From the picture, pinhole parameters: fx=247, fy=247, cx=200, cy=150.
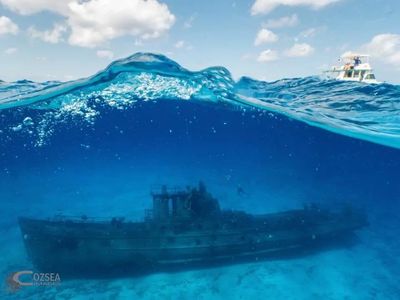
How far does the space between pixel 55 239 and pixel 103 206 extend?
17074 millimetres

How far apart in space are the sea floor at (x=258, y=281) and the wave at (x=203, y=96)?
9.65 m

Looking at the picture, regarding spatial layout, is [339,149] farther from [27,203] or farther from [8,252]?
[27,203]

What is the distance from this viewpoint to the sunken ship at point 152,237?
1359 cm

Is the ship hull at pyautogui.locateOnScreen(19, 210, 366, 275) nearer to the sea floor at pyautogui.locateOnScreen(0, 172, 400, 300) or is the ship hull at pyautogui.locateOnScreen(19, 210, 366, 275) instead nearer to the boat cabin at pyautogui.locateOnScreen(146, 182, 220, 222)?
the boat cabin at pyautogui.locateOnScreen(146, 182, 220, 222)

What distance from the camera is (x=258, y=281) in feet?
50.6

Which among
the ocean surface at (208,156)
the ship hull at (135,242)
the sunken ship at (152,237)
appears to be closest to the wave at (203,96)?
the ocean surface at (208,156)

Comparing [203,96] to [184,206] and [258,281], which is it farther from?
[258,281]

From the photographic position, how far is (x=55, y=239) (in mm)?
13688

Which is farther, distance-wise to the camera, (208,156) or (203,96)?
(208,156)

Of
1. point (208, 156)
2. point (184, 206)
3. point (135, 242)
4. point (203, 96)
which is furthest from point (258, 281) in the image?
point (208, 156)

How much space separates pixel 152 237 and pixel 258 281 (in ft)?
24.0

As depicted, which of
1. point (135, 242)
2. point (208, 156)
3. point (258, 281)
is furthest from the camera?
point (208, 156)

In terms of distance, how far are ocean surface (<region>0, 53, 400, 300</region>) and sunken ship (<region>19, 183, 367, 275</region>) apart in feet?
4.61

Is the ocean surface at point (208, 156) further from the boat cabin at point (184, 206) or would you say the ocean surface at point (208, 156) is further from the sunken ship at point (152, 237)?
the boat cabin at point (184, 206)
